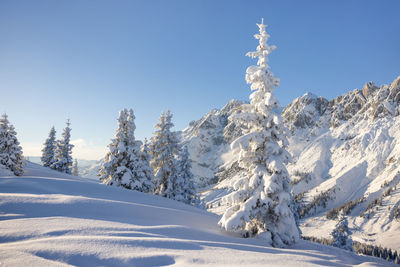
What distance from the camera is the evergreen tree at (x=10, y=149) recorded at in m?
23.6

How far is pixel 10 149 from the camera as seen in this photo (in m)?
24.6

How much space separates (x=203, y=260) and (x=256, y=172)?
7.15 metres

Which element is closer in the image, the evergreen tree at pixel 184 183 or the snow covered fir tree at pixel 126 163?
the snow covered fir tree at pixel 126 163

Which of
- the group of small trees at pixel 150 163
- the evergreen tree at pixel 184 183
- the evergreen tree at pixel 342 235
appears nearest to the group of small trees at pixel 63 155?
the group of small trees at pixel 150 163

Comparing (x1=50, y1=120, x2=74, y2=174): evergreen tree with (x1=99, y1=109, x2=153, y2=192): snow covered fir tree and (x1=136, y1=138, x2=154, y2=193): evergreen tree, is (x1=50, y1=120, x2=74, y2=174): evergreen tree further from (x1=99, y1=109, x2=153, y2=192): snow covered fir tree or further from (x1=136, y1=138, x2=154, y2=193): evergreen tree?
(x1=136, y1=138, x2=154, y2=193): evergreen tree

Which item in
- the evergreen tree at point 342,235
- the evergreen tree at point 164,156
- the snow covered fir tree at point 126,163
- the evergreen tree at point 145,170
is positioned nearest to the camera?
the snow covered fir tree at point 126,163

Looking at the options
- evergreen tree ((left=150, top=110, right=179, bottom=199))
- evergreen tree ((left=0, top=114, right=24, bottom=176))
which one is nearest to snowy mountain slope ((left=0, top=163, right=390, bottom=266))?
evergreen tree ((left=150, top=110, right=179, bottom=199))

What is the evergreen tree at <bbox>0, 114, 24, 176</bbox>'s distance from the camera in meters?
23.6

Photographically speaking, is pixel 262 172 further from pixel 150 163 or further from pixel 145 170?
pixel 150 163

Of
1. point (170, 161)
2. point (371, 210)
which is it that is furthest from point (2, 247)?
point (371, 210)

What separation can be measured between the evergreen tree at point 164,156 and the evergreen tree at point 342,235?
27.3 metres

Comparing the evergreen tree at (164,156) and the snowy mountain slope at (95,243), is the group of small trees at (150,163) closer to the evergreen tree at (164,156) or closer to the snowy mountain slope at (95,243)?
the evergreen tree at (164,156)

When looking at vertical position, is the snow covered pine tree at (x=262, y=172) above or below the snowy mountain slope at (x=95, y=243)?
above

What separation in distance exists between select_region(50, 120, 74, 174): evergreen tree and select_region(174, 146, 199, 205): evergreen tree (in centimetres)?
2300
